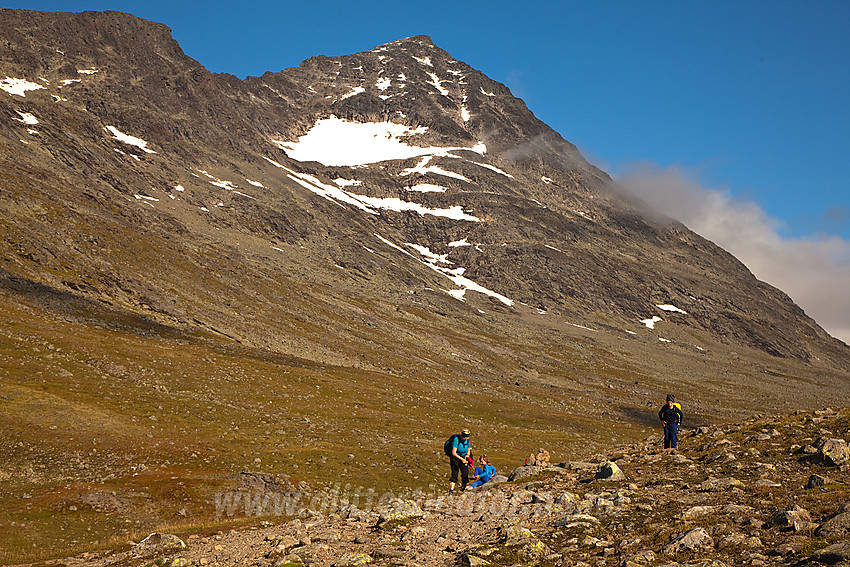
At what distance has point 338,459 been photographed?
44.6 m

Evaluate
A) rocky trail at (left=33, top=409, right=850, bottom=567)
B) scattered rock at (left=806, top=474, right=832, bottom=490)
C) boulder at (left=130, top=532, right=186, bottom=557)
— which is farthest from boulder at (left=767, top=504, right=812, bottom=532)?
boulder at (left=130, top=532, right=186, bottom=557)

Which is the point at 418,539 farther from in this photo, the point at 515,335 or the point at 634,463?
the point at 515,335

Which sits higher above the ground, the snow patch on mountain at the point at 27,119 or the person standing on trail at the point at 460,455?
the snow patch on mountain at the point at 27,119

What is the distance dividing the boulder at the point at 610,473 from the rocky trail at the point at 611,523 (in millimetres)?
36

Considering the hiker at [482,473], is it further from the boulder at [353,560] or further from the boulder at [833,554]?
the boulder at [833,554]

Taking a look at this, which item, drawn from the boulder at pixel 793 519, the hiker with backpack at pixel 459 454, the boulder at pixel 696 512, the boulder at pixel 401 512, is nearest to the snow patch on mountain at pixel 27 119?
the hiker with backpack at pixel 459 454

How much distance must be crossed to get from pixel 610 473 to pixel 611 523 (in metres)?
5.88

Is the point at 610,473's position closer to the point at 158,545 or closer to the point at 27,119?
the point at 158,545

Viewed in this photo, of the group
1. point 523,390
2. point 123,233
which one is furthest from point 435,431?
point 123,233

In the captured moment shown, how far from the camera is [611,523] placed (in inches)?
623

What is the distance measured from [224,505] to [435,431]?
3632 centimetres

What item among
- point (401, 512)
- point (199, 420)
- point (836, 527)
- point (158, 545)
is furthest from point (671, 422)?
point (199, 420)

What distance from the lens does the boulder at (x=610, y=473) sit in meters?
21.2

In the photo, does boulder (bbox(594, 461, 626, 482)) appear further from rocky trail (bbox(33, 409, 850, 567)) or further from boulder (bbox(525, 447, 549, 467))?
boulder (bbox(525, 447, 549, 467))
